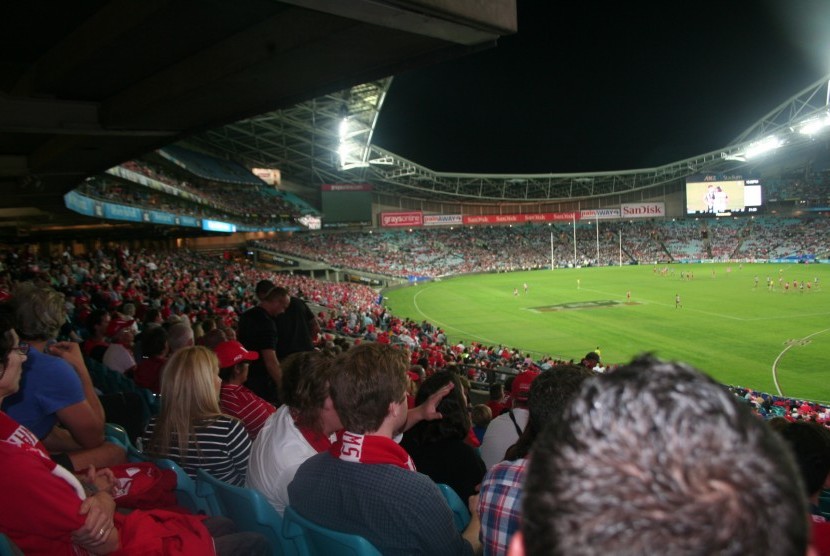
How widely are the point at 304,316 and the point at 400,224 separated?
65.0m

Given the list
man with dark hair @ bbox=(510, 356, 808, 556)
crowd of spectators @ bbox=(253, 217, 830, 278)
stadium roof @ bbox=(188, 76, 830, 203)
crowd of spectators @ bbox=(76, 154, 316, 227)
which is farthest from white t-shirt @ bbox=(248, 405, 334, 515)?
crowd of spectators @ bbox=(253, 217, 830, 278)

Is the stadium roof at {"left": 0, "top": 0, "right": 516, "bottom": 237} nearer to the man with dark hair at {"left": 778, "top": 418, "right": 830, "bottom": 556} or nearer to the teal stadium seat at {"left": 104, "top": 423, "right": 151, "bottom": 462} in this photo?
the teal stadium seat at {"left": 104, "top": 423, "right": 151, "bottom": 462}

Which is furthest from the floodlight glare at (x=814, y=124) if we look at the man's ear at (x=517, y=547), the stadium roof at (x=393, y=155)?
the man's ear at (x=517, y=547)

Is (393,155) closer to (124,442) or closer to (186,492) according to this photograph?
(124,442)

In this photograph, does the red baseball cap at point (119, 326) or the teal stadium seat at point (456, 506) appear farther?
the red baseball cap at point (119, 326)

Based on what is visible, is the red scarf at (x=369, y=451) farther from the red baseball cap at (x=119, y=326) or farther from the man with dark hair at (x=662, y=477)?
the red baseball cap at (x=119, y=326)

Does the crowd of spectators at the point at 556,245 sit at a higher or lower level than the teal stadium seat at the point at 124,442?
higher

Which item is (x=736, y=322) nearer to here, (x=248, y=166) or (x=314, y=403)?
(x=314, y=403)

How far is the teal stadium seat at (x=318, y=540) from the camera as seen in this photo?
2.31 meters

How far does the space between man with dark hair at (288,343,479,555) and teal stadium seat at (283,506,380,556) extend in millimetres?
57

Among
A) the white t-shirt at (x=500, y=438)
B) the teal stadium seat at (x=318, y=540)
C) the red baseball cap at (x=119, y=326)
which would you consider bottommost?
the white t-shirt at (x=500, y=438)

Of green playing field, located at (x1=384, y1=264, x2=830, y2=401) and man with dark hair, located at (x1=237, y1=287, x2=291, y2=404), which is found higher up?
man with dark hair, located at (x1=237, y1=287, x2=291, y2=404)

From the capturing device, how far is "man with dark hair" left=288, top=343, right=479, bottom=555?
240 cm

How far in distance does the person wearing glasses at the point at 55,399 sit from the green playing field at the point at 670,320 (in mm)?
17476
